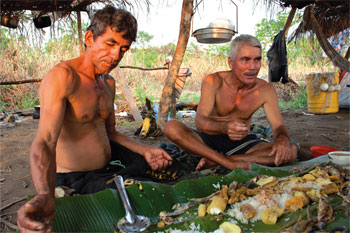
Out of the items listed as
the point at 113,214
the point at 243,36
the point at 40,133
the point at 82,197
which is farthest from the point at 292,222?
the point at 243,36

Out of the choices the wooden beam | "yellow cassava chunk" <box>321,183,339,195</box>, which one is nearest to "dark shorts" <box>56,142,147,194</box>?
"yellow cassava chunk" <box>321,183,339,195</box>

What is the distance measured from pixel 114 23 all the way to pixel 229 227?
4.56 feet

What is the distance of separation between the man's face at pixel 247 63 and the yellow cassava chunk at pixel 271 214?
64.4 inches

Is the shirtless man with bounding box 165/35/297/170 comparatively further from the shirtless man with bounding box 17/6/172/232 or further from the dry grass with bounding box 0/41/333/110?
the dry grass with bounding box 0/41/333/110

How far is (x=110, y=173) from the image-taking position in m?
2.09

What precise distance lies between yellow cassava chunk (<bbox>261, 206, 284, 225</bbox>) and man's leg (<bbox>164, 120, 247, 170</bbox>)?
1.11 m

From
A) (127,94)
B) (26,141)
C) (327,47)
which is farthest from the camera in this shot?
(127,94)

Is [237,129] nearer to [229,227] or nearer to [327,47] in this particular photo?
[229,227]

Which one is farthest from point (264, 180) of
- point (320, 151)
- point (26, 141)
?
point (26, 141)

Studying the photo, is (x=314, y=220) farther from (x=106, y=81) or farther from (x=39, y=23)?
(x=39, y=23)

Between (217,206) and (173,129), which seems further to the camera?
(173,129)

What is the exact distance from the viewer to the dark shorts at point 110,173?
1.88m

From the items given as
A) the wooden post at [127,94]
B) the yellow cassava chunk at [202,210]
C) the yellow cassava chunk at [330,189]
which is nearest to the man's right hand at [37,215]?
the yellow cassava chunk at [202,210]

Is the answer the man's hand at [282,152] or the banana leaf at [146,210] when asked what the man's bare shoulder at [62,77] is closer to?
the banana leaf at [146,210]
